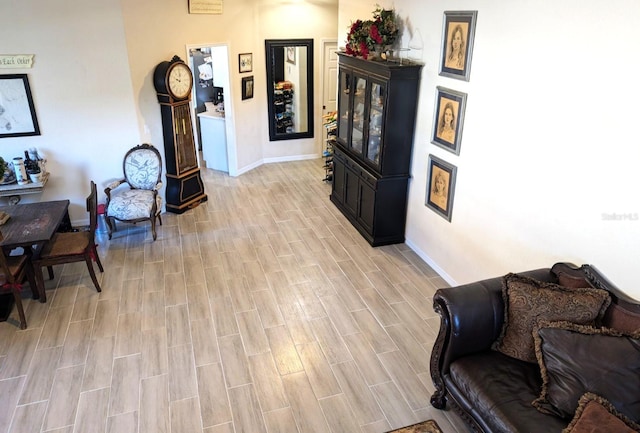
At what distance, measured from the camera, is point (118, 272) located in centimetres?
499

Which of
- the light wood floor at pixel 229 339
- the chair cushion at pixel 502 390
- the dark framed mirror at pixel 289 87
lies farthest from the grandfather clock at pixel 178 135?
the chair cushion at pixel 502 390

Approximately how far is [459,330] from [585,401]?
777 mm

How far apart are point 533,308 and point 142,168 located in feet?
15.9

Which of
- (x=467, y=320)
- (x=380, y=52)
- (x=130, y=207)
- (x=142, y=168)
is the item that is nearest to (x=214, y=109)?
(x=142, y=168)

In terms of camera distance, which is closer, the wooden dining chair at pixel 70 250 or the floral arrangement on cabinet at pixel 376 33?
the wooden dining chair at pixel 70 250

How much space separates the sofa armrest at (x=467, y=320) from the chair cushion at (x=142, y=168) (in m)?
4.21

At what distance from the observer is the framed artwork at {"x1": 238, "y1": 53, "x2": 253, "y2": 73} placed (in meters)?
7.38

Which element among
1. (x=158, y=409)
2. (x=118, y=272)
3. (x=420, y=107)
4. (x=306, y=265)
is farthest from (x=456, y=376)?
(x=118, y=272)

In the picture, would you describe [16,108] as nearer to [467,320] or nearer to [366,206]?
[366,206]

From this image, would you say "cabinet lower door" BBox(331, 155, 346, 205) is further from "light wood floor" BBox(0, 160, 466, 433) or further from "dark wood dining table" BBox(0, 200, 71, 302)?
"dark wood dining table" BBox(0, 200, 71, 302)

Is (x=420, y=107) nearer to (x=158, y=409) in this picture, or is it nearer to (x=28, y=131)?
(x=158, y=409)

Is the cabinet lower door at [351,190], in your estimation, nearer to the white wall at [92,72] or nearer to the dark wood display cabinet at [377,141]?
the dark wood display cabinet at [377,141]

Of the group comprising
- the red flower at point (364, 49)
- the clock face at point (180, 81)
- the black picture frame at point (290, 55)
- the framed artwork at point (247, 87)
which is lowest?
the framed artwork at point (247, 87)

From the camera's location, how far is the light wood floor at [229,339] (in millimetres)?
3250
